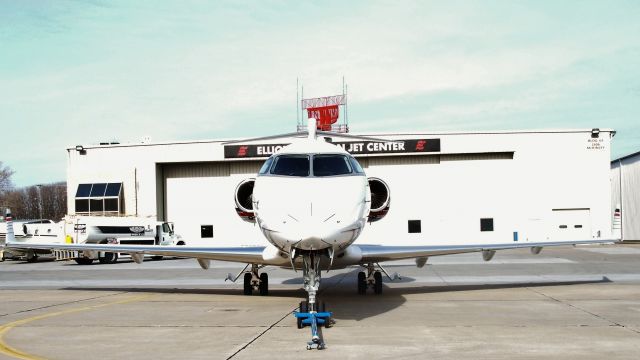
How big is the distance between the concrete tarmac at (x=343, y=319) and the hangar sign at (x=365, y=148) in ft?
74.4

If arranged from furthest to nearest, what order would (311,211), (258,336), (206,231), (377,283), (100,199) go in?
(100,199) → (206,231) → (377,283) → (311,211) → (258,336)

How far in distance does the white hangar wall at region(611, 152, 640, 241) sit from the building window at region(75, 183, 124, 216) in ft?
126

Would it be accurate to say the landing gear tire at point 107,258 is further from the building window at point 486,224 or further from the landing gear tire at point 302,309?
the landing gear tire at point 302,309

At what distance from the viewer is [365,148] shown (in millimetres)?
43500

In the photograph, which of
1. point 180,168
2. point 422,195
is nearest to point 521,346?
point 422,195

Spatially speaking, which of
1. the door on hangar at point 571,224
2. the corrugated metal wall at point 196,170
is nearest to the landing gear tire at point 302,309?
→ the door on hangar at point 571,224

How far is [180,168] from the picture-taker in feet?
150

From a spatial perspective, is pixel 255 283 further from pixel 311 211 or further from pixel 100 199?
pixel 100 199

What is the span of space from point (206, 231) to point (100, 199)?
7777 millimetres

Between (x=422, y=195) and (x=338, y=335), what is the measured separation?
33843 millimetres

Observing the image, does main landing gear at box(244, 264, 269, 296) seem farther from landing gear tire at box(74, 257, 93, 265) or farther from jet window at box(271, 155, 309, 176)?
landing gear tire at box(74, 257, 93, 265)

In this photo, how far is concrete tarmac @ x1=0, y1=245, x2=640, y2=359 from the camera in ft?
28.0

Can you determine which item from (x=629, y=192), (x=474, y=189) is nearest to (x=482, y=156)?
(x=474, y=189)

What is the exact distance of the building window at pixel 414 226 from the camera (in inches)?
1671
